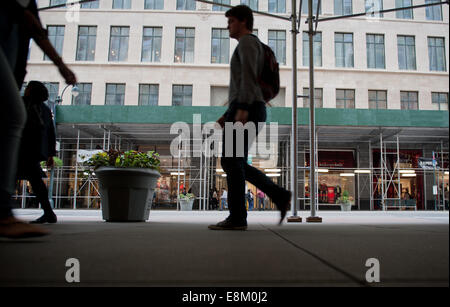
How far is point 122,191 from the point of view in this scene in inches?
152

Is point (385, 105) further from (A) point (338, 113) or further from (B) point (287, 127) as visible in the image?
(B) point (287, 127)

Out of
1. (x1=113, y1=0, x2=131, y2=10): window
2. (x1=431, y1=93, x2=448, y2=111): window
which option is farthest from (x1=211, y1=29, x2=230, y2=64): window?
(x1=431, y1=93, x2=448, y2=111): window

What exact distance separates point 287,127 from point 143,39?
31.2 feet

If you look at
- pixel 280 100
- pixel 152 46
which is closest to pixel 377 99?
pixel 280 100

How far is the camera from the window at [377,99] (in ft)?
66.8

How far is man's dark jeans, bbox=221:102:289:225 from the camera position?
2590mm

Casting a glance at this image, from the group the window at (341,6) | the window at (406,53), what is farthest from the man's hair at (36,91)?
the window at (406,53)

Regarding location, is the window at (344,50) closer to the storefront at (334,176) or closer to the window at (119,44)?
the storefront at (334,176)

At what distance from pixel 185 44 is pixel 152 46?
188 centimetres

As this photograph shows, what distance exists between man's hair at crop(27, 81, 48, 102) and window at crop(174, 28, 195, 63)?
56.4 feet

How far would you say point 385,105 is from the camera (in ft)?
66.8

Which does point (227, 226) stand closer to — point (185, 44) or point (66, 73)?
point (66, 73)

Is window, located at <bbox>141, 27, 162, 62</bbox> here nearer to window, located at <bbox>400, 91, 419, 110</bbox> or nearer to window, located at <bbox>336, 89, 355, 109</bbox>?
window, located at <bbox>336, 89, 355, 109</bbox>
